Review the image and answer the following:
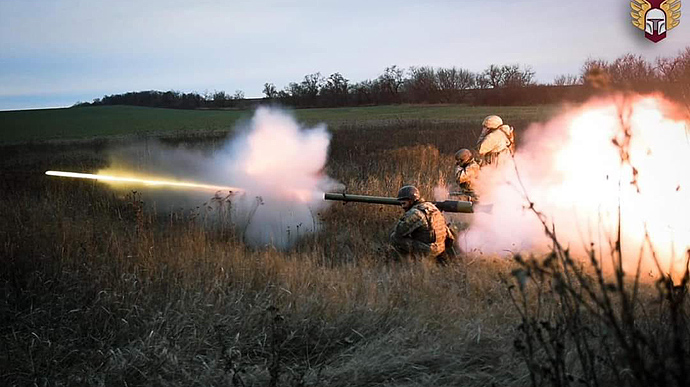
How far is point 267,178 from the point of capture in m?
11.4

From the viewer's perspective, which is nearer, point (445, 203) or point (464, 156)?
point (445, 203)

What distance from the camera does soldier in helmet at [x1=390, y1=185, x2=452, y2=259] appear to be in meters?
8.19

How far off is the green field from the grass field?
2255 centimetres

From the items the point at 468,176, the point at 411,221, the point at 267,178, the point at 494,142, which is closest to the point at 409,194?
the point at 411,221

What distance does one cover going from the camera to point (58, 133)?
3609 centimetres

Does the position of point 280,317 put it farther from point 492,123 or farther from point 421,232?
point 492,123

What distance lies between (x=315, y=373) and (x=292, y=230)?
5816mm

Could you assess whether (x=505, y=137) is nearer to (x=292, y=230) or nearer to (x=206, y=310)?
(x=292, y=230)

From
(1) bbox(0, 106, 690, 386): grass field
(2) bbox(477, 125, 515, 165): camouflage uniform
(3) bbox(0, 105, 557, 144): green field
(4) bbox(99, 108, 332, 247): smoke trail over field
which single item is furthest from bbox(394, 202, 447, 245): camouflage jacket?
(3) bbox(0, 105, 557, 144): green field

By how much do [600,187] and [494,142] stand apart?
3.08 meters

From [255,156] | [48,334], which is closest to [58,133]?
[255,156]

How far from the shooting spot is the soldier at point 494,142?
11719 millimetres

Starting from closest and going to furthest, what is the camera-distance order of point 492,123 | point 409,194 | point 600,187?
point 409,194 < point 600,187 < point 492,123

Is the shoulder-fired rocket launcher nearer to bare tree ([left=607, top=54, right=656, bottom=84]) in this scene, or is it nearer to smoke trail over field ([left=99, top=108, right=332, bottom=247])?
smoke trail over field ([left=99, top=108, right=332, bottom=247])
